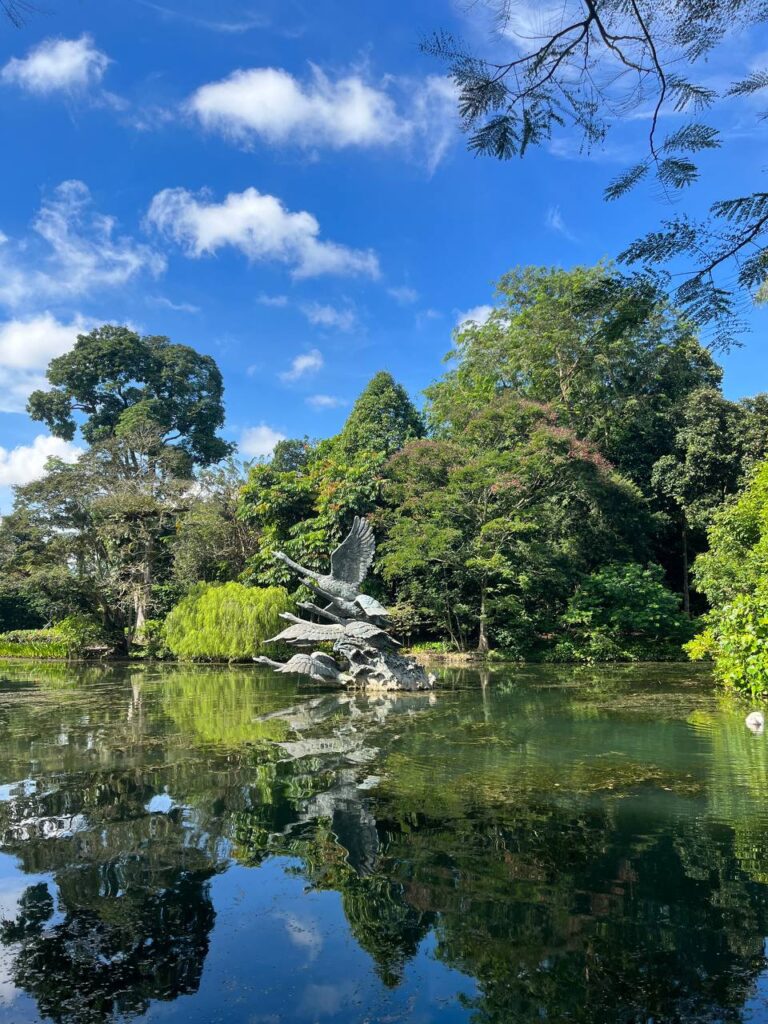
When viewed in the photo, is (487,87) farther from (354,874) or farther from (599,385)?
(599,385)

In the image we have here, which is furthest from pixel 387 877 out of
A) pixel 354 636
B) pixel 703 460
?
pixel 703 460

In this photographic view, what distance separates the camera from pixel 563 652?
1612 centimetres

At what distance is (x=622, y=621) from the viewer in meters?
16.1

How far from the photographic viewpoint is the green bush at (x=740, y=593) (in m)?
8.52

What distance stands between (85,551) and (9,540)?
424 centimetres

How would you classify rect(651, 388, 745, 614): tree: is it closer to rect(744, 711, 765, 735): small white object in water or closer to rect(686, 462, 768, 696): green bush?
rect(686, 462, 768, 696): green bush

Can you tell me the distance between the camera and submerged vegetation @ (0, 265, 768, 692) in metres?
16.5

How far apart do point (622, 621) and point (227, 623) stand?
9825mm

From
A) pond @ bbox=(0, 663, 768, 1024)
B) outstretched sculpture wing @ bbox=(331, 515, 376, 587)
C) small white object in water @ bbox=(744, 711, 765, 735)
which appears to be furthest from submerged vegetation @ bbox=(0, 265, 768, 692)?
pond @ bbox=(0, 663, 768, 1024)

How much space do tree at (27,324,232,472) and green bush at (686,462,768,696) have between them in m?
26.3

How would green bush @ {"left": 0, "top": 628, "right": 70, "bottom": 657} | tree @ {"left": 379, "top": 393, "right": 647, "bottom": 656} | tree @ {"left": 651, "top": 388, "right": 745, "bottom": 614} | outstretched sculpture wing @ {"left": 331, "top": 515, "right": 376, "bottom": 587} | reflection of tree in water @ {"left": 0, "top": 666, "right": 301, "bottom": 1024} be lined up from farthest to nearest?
1. green bush @ {"left": 0, "top": 628, "right": 70, "bottom": 657}
2. tree @ {"left": 651, "top": 388, "right": 745, "bottom": 614}
3. tree @ {"left": 379, "top": 393, "right": 647, "bottom": 656}
4. outstretched sculpture wing @ {"left": 331, "top": 515, "right": 376, "bottom": 587}
5. reflection of tree in water @ {"left": 0, "top": 666, "right": 301, "bottom": 1024}

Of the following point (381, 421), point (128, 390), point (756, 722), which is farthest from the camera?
point (128, 390)

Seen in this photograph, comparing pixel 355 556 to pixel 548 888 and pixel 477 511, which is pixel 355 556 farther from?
pixel 548 888

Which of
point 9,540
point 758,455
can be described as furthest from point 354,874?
point 9,540
